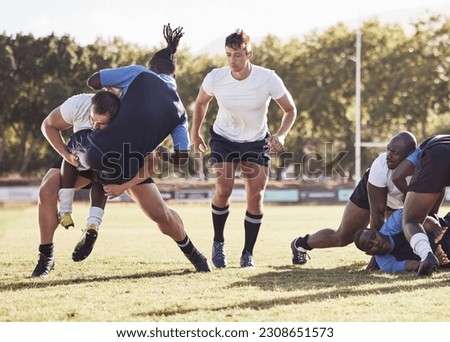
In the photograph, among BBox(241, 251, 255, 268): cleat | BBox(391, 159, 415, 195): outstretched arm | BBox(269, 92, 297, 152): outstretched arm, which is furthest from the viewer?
BBox(241, 251, 255, 268): cleat

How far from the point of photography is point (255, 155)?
31.1 feet

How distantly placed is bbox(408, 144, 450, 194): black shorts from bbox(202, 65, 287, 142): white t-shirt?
2007 millimetres

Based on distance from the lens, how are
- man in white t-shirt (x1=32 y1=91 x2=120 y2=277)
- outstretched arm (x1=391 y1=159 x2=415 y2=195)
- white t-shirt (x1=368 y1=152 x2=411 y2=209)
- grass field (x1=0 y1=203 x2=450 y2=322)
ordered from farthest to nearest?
white t-shirt (x1=368 y1=152 x2=411 y2=209) < outstretched arm (x1=391 y1=159 x2=415 y2=195) < man in white t-shirt (x1=32 y1=91 x2=120 y2=277) < grass field (x1=0 y1=203 x2=450 y2=322)

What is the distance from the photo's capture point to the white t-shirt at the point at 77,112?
8.17 m

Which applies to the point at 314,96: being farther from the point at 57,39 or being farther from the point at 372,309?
the point at 372,309

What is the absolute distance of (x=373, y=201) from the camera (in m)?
8.88

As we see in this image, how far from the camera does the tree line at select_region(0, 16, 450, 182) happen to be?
4988 centimetres

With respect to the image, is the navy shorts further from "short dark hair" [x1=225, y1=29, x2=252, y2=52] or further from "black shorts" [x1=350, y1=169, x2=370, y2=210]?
"black shorts" [x1=350, y1=169, x2=370, y2=210]

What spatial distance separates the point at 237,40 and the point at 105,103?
196 cm

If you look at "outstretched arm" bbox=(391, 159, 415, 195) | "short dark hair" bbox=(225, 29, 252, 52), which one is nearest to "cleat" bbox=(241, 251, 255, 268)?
"outstretched arm" bbox=(391, 159, 415, 195)

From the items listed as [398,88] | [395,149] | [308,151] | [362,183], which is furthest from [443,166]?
[308,151]

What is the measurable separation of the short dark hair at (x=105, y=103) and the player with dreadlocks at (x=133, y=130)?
6cm

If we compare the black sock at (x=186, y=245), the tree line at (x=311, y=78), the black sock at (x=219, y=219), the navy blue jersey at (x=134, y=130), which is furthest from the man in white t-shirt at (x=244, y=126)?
the tree line at (x=311, y=78)
